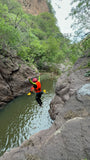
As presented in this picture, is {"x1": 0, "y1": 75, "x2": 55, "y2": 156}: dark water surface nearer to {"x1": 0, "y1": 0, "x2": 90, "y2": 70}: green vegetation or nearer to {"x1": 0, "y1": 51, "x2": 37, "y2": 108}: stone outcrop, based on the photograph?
{"x1": 0, "y1": 51, "x2": 37, "y2": 108}: stone outcrop

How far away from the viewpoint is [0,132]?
676 centimetres

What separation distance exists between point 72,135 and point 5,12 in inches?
621

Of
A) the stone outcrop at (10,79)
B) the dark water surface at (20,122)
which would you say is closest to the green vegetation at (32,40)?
the stone outcrop at (10,79)

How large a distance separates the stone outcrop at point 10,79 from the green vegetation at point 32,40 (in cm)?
162

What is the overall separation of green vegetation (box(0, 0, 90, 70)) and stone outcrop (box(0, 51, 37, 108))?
1.62 m

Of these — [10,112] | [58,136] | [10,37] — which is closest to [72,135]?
[58,136]

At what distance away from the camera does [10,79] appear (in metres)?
12.6

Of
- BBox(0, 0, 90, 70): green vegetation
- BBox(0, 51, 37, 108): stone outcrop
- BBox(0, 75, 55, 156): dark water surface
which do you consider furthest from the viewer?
BBox(0, 51, 37, 108): stone outcrop

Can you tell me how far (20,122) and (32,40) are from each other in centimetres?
2149

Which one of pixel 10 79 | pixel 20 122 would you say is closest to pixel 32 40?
pixel 10 79

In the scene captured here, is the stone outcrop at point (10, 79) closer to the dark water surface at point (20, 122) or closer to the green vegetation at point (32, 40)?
the dark water surface at point (20, 122)

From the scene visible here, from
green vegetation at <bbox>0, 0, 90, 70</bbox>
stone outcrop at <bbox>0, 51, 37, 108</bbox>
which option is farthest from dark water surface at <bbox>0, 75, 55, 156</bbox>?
green vegetation at <bbox>0, 0, 90, 70</bbox>

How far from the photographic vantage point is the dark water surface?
6020 millimetres

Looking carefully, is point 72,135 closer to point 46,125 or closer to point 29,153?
point 29,153
